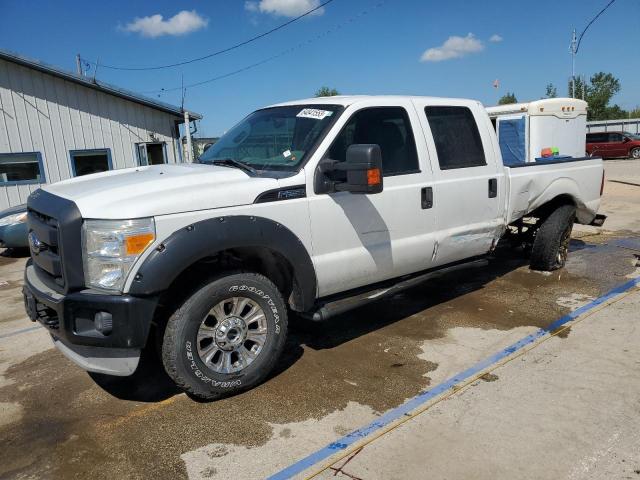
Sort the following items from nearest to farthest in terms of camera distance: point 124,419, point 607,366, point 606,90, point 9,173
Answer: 1. point 124,419
2. point 607,366
3. point 9,173
4. point 606,90

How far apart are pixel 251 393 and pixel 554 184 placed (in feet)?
13.7

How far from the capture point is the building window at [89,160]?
12.7 m

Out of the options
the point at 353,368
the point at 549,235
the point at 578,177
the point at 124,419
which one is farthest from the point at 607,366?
the point at 124,419

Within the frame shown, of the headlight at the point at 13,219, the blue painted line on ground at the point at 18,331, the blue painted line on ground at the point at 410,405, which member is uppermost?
the headlight at the point at 13,219

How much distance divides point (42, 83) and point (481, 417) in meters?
12.7

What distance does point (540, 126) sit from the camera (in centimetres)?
930

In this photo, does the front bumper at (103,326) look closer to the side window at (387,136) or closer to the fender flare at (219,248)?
the fender flare at (219,248)

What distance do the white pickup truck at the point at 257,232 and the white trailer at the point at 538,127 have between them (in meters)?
4.83

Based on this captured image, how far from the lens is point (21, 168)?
12.0 meters

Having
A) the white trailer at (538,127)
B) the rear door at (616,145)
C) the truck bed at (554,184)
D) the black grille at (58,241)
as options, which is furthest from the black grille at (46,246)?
the rear door at (616,145)

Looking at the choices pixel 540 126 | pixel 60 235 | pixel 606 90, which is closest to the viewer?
pixel 60 235

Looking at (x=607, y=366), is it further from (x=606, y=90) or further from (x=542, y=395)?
(x=606, y=90)

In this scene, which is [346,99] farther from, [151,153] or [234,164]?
[151,153]

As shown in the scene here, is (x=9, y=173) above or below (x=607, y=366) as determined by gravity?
above
